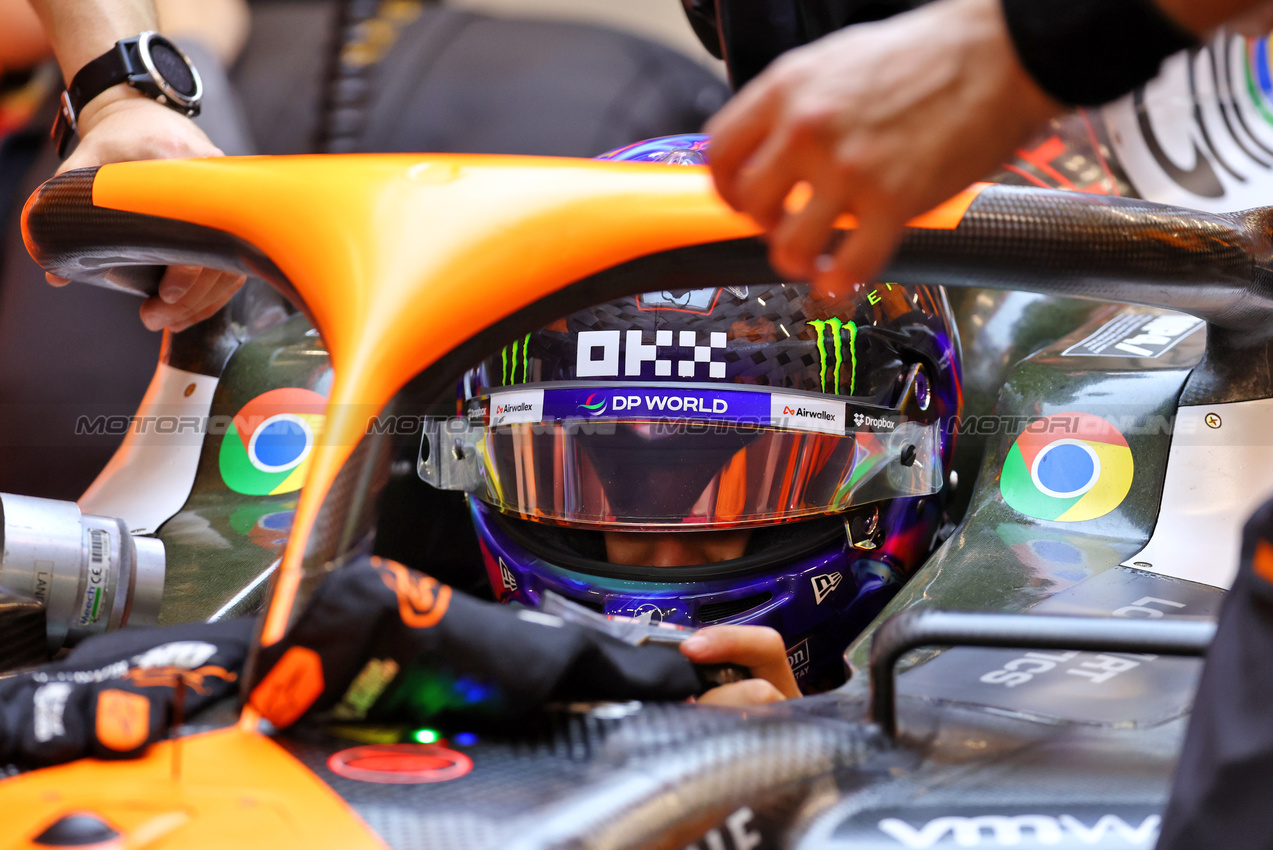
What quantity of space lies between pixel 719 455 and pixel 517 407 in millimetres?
181

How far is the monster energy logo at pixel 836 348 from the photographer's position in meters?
0.95

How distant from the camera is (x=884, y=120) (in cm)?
40

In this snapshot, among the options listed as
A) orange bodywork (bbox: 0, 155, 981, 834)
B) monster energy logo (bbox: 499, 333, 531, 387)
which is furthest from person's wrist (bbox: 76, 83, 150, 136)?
monster energy logo (bbox: 499, 333, 531, 387)

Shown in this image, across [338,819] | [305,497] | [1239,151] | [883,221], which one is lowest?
[338,819]

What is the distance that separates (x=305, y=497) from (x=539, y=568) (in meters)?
0.41

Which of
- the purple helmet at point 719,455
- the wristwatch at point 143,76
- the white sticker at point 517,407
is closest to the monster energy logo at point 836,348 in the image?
the purple helmet at point 719,455

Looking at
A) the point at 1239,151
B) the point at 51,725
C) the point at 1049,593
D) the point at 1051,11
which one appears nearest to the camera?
A: the point at 1051,11

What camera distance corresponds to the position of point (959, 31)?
15.4 inches

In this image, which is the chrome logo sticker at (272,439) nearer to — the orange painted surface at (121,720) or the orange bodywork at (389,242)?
the orange bodywork at (389,242)

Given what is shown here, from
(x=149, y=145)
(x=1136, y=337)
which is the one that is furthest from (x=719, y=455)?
(x=149, y=145)

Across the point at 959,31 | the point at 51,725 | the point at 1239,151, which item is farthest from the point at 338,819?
the point at 1239,151

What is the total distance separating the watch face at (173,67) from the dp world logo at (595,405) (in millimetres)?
513

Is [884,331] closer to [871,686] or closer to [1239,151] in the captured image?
[871,686]

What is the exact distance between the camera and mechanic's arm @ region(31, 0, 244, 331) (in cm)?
96
